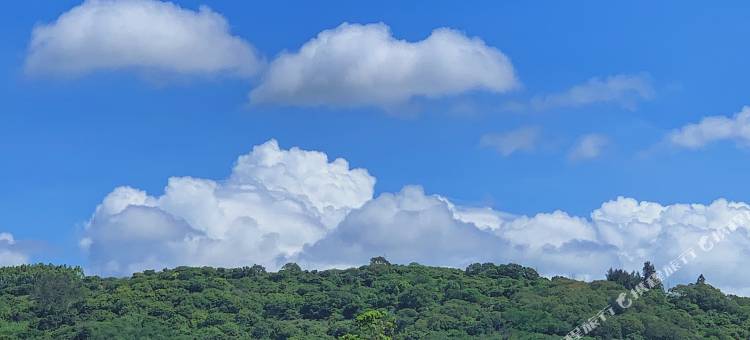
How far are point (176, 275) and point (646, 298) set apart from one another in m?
64.2

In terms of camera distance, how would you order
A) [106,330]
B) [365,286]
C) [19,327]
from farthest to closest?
[365,286], [19,327], [106,330]

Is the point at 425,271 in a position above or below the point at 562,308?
above

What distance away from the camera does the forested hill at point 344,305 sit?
143375 millimetres

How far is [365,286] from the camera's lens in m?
171

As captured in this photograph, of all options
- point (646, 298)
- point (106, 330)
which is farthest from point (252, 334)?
point (646, 298)

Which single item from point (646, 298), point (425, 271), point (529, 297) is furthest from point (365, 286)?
point (646, 298)

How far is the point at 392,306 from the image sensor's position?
160 metres

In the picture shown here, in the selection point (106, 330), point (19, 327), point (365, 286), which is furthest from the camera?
point (365, 286)

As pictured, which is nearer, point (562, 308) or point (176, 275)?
point (562, 308)

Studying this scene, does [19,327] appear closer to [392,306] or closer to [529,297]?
[392,306]

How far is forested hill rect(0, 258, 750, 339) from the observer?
143375mm

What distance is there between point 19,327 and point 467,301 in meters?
55.7

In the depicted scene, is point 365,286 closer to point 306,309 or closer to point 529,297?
point 306,309

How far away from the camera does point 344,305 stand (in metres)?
158
